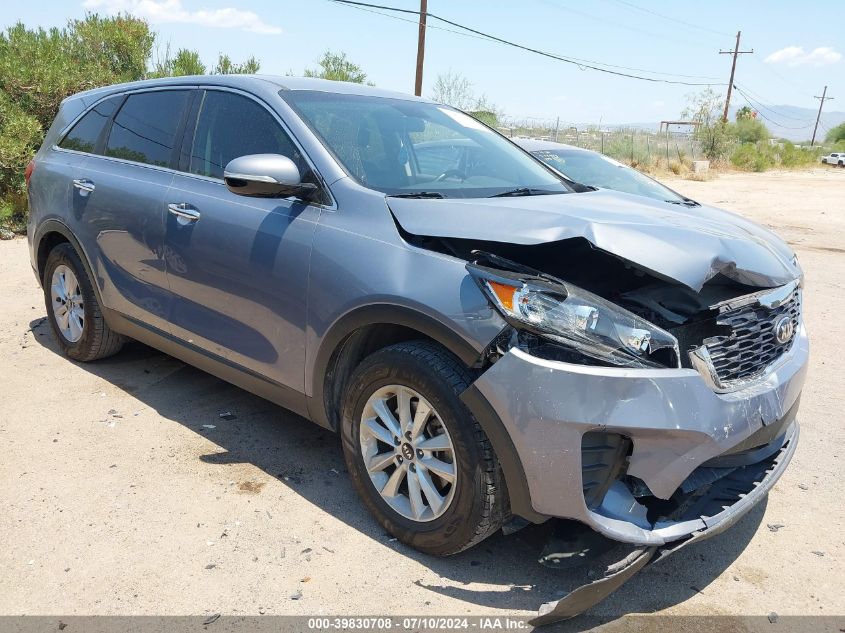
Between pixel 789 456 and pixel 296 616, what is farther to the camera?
pixel 789 456

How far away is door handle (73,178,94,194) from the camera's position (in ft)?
14.8

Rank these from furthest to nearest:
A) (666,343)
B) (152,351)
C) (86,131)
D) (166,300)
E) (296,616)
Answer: (152,351) → (86,131) → (166,300) → (296,616) → (666,343)

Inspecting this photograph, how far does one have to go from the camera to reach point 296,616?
2600 mm

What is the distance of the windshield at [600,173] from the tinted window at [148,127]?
3.95 meters

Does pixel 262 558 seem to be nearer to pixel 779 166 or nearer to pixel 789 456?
pixel 789 456

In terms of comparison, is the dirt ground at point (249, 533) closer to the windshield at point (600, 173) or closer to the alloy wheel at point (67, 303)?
the alloy wheel at point (67, 303)

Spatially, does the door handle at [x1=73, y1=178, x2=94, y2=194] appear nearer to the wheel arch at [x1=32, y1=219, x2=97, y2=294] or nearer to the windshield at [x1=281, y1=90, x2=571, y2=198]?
the wheel arch at [x1=32, y1=219, x2=97, y2=294]

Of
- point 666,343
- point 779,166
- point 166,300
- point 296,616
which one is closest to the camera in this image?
point 666,343

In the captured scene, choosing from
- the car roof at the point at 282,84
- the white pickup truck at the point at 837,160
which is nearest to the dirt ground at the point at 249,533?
the car roof at the point at 282,84

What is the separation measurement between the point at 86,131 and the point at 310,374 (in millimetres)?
2816

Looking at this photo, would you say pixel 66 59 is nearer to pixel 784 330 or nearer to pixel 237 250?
pixel 237 250

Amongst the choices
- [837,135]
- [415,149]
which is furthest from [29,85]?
[837,135]

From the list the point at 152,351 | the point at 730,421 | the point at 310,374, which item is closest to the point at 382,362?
the point at 310,374

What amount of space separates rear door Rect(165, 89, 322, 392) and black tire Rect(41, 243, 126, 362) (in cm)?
110
